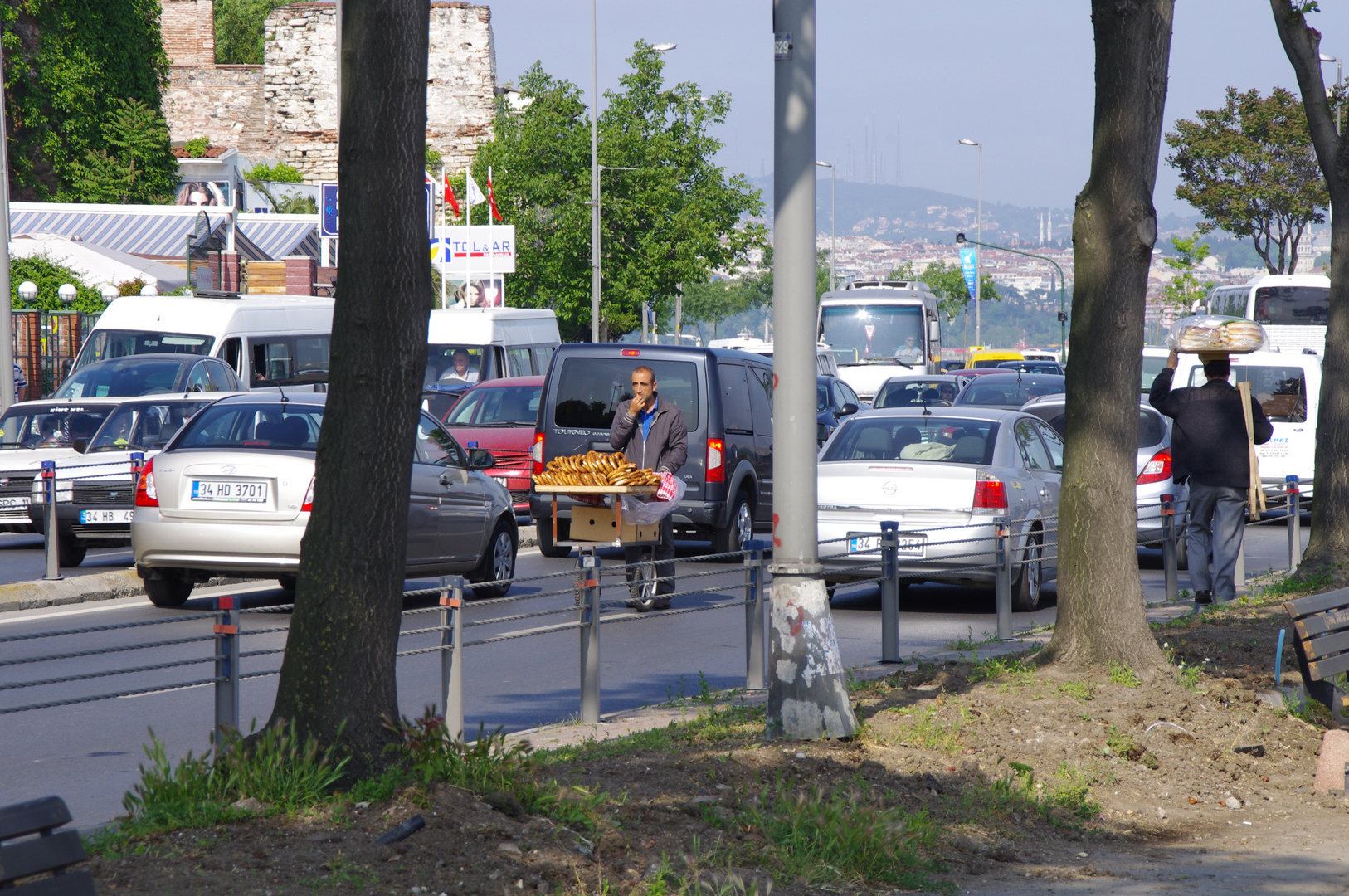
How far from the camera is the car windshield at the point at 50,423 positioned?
56.1ft

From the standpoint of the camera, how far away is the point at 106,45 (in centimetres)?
5234

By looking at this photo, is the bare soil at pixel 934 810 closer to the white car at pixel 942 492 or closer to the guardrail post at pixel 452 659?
the guardrail post at pixel 452 659

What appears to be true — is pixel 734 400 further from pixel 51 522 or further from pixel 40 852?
pixel 40 852

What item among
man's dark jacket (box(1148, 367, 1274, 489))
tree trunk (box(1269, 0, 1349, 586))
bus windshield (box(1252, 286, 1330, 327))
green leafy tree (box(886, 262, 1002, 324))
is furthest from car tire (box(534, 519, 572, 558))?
green leafy tree (box(886, 262, 1002, 324))

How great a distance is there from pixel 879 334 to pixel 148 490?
90.6ft

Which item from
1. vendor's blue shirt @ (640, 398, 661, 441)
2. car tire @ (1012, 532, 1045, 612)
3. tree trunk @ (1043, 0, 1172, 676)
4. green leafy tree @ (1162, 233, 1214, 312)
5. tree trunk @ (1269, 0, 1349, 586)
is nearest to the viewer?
tree trunk @ (1043, 0, 1172, 676)

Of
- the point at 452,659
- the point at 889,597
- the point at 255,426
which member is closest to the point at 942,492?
the point at 889,597

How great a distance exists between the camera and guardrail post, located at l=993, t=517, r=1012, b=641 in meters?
10.8

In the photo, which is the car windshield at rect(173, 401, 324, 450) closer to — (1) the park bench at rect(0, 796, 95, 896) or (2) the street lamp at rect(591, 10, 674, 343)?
(1) the park bench at rect(0, 796, 95, 896)

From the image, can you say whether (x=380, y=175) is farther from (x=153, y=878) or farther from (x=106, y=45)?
(x=106, y=45)

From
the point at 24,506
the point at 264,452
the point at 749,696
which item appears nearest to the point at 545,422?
the point at 264,452

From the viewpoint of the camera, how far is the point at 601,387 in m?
15.2

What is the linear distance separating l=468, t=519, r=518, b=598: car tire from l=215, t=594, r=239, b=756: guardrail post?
685 centimetres

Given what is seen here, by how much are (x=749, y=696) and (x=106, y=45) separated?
5095 centimetres
